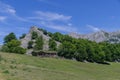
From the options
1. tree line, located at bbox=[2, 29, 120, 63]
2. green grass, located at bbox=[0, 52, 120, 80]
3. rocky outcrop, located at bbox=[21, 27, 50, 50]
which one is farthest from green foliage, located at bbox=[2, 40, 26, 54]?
green grass, located at bbox=[0, 52, 120, 80]

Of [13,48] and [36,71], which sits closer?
[36,71]

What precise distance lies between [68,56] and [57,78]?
9221cm

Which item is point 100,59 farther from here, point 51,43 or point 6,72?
point 6,72

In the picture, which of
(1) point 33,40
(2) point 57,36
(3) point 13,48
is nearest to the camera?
(3) point 13,48

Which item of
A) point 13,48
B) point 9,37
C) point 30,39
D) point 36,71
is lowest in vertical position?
point 36,71

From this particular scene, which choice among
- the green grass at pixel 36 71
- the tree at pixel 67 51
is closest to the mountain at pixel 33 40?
the tree at pixel 67 51

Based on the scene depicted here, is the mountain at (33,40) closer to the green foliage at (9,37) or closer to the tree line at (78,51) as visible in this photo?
the tree line at (78,51)

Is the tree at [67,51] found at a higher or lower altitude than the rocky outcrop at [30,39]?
lower

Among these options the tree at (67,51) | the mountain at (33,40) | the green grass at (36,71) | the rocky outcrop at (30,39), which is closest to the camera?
the green grass at (36,71)

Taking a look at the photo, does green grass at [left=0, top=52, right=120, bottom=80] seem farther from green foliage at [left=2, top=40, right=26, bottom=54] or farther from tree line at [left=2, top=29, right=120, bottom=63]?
green foliage at [left=2, top=40, right=26, bottom=54]

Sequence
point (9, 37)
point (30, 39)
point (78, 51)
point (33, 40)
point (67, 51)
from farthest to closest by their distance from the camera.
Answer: point (30, 39), point (33, 40), point (9, 37), point (67, 51), point (78, 51)

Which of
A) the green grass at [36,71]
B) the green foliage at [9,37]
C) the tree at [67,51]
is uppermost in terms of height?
the green foliage at [9,37]

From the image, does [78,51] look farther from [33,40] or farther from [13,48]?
[33,40]

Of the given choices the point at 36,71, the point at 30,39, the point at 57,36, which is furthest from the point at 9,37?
the point at 36,71
